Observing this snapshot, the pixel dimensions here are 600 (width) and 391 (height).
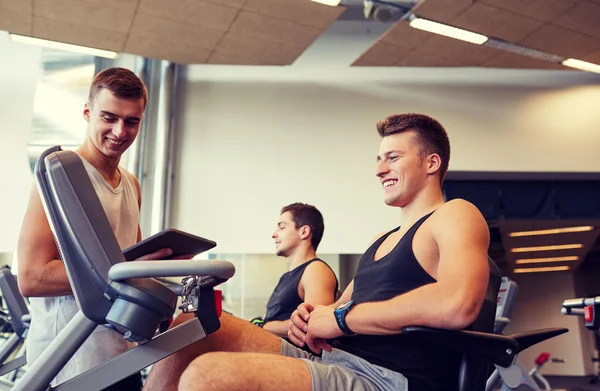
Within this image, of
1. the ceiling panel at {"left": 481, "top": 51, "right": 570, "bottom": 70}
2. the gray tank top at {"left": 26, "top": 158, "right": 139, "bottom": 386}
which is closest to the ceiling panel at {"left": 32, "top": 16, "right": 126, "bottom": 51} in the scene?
the ceiling panel at {"left": 481, "top": 51, "right": 570, "bottom": 70}

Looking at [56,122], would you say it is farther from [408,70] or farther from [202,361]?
[202,361]

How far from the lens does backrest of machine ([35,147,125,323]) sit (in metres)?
1.14

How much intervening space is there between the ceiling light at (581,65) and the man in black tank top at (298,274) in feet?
13.0

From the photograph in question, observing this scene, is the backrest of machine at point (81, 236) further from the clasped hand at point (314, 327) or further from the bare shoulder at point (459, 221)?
the bare shoulder at point (459, 221)

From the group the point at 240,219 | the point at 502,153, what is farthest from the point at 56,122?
the point at 502,153

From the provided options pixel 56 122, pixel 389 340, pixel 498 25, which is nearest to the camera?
pixel 389 340

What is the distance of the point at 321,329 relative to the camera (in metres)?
1.52

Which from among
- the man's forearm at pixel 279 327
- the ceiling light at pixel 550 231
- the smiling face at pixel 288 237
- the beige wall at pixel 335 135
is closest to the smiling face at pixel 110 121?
the man's forearm at pixel 279 327

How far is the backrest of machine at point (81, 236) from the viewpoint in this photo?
1.14 metres

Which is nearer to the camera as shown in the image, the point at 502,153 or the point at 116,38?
the point at 116,38

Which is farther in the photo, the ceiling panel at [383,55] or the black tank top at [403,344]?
the ceiling panel at [383,55]

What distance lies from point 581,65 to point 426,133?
5.04 metres

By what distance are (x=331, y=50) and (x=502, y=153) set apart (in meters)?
2.16

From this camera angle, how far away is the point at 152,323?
1.15 metres
